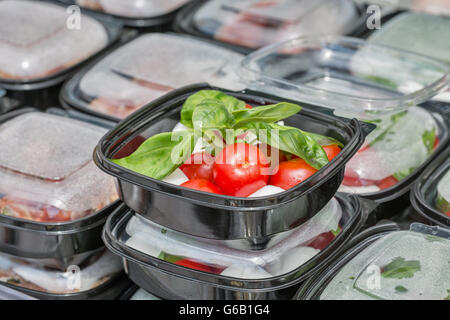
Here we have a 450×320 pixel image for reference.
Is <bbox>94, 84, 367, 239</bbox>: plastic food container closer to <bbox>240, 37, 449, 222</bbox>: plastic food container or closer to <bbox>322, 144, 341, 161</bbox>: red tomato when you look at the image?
<bbox>322, 144, 341, 161</bbox>: red tomato

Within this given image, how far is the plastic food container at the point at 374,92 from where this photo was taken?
1.34 metres

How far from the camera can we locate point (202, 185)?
1041 millimetres

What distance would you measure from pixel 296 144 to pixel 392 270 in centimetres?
25

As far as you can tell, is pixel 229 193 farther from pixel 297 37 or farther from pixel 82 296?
pixel 297 37

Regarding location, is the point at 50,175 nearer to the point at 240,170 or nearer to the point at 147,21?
the point at 240,170

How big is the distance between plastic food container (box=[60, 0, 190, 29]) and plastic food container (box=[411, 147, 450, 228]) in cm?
106

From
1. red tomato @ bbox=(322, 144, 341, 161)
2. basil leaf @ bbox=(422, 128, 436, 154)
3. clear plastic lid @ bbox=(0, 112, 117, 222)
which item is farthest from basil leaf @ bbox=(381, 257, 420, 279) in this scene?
clear plastic lid @ bbox=(0, 112, 117, 222)

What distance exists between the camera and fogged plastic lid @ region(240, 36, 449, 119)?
1639 mm

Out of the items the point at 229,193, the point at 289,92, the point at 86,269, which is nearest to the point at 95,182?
the point at 86,269

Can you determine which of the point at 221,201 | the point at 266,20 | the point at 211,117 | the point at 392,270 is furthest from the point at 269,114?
the point at 266,20

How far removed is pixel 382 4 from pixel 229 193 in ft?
4.43

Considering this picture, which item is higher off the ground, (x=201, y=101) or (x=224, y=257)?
(x=201, y=101)

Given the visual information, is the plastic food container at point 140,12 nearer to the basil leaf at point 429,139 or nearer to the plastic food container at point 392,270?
the basil leaf at point 429,139

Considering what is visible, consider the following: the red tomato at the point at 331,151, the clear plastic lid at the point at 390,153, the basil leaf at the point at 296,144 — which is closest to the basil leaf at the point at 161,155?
the basil leaf at the point at 296,144
